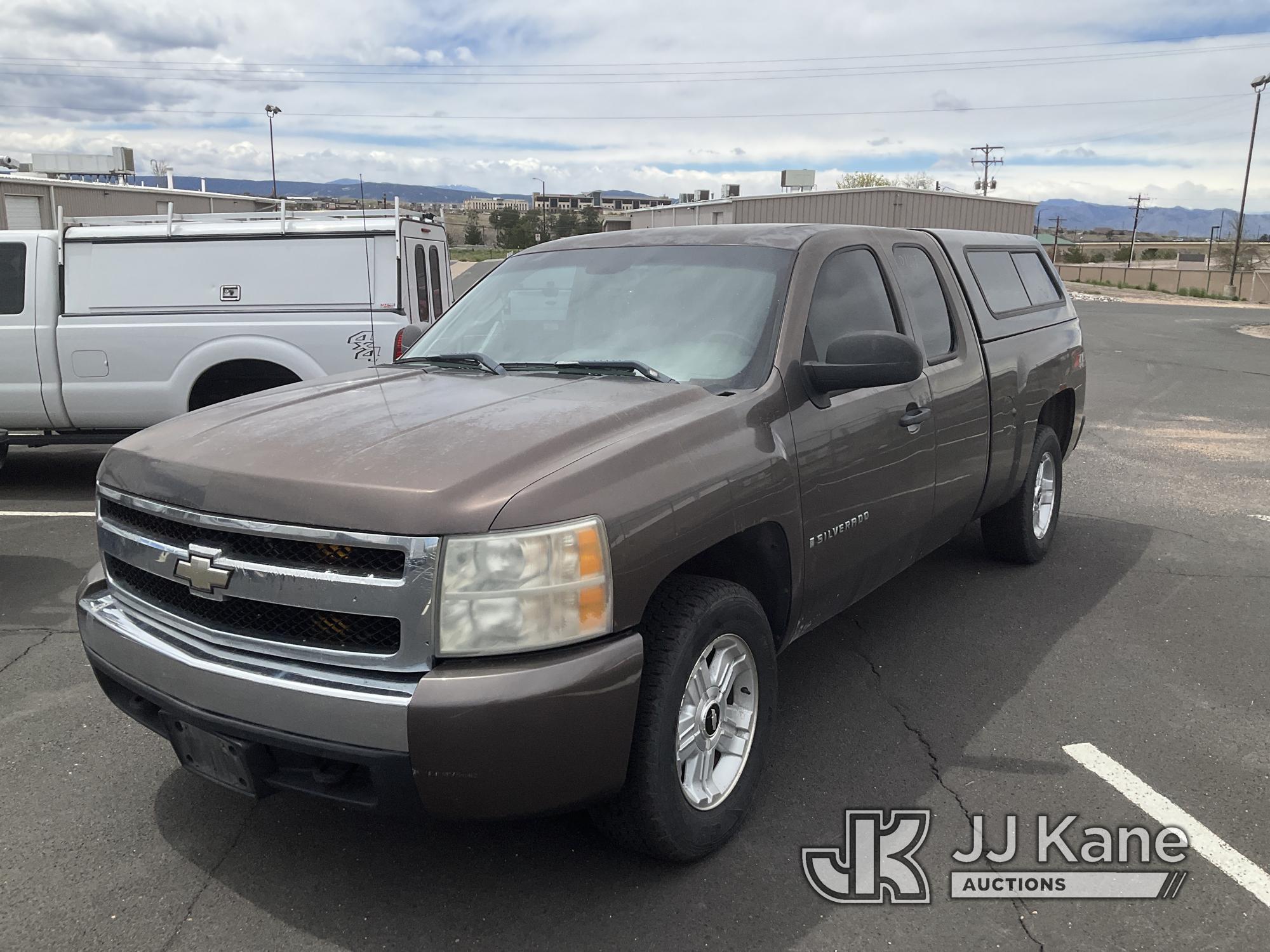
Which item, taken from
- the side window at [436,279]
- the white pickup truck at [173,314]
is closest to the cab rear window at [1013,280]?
the white pickup truck at [173,314]

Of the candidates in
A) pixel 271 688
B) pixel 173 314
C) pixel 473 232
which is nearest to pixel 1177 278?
pixel 473 232

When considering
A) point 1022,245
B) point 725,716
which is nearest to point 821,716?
point 725,716

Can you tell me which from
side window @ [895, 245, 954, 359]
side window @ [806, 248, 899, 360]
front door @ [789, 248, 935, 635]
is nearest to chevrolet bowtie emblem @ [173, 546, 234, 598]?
front door @ [789, 248, 935, 635]

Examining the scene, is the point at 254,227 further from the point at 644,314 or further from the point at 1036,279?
the point at 1036,279

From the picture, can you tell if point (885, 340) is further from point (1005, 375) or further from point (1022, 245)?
point (1022, 245)

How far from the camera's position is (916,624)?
16.6 ft

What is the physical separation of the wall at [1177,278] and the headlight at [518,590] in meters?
58.7

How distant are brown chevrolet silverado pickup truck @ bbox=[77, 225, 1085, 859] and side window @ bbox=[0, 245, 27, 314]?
18.0 feet

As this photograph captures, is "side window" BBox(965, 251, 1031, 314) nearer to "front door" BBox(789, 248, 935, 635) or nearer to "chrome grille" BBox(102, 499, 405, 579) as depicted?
"front door" BBox(789, 248, 935, 635)

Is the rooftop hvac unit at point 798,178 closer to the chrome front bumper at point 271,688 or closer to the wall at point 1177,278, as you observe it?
the wall at point 1177,278

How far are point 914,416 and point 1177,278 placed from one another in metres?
75.0

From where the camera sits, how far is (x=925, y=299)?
467 centimetres

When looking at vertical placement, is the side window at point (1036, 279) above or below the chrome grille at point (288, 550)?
above

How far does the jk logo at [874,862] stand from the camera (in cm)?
294
